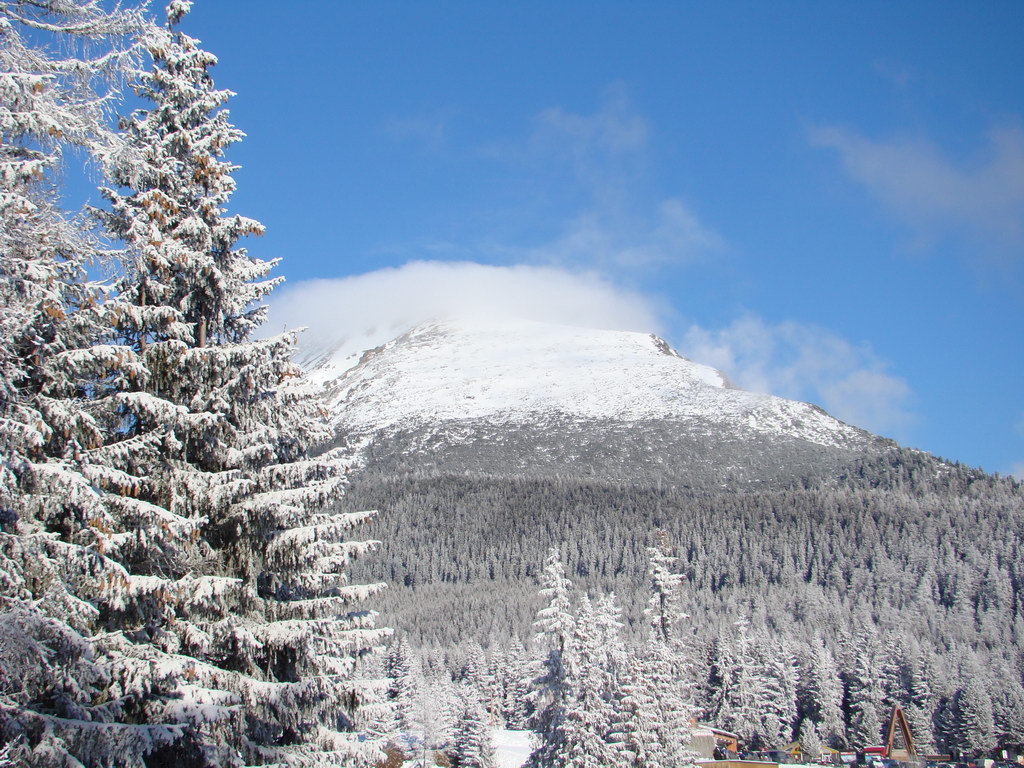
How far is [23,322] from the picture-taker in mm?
8922

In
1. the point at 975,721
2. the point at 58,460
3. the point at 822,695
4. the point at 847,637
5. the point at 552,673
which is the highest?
the point at 58,460

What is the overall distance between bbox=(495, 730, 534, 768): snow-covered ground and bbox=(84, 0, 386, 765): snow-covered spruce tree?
5048 centimetres

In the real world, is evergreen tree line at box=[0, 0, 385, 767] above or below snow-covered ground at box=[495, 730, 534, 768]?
above

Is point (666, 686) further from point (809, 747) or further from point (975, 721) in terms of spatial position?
point (975, 721)

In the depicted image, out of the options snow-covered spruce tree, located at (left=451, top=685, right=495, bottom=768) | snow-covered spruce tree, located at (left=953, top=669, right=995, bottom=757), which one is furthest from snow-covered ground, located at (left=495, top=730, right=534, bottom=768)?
snow-covered spruce tree, located at (left=953, top=669, right=995, bottom=757)

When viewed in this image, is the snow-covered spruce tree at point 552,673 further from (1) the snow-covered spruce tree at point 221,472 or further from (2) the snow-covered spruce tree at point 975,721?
(2) the snow-covered spruce tree at point 975,721

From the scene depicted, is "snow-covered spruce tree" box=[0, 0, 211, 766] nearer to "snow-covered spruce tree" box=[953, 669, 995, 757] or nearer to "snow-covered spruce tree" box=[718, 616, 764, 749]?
"snow-covered spruce tree" box=[718, 616, 764, 749]

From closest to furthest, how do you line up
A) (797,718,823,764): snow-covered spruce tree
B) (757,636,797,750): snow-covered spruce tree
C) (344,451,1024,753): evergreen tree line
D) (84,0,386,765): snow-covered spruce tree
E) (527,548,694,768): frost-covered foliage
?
1. (84,0,386,765): snow-covered spruce tree
2. (527,548,694,768): frost-covered foliage
3. (797,718,823,764): snow-covered spruce tree
4. (757,636,797,750): snow-covered spruce tree
5. (344,451,1024,753): evergreen tree line

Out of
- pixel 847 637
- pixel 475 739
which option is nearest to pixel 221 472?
pixel 475 739

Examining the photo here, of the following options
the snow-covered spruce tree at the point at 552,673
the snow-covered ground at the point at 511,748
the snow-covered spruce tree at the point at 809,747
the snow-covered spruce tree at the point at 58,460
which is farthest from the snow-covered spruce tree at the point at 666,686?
the snow-covered spruce tree at the point at 809,747

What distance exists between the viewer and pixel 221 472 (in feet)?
39.0

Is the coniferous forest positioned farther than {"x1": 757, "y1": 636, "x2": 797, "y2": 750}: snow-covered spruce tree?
No

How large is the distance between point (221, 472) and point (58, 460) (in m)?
2.30

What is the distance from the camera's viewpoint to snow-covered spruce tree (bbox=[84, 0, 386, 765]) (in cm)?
1138
